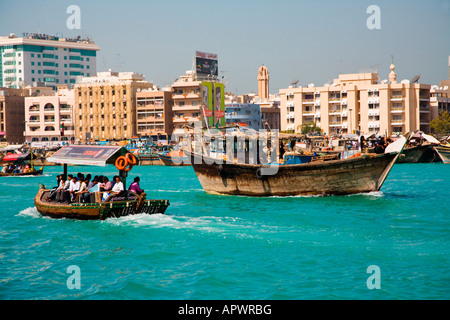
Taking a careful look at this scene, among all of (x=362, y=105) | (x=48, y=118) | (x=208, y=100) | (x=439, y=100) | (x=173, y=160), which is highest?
(x=208, y=100)

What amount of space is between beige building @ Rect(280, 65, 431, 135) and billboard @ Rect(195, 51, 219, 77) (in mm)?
13066

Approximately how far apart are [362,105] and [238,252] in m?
79.0

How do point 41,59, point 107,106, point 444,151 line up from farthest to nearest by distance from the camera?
point 41,59 < point 107,106 < point 444,151

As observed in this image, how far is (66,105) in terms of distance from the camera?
115000 mm

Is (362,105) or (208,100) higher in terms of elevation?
(208,100)

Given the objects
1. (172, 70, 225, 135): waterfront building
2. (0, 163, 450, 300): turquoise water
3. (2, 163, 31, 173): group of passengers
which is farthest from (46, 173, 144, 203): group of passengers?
(172, 70, 225, 135): waterfront building

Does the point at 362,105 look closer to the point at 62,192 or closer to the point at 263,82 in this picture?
the point at 263,82

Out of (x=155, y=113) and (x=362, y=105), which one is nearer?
(x=362, y=105)

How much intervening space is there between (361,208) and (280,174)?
480 cm

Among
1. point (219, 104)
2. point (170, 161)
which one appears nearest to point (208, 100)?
point (219, 104)

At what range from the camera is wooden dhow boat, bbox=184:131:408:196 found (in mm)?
29719

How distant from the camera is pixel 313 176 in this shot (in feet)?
100

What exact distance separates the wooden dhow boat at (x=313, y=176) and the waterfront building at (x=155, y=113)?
71653 millimetres
